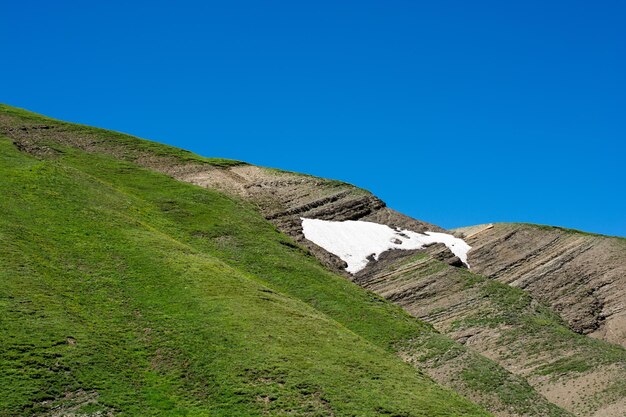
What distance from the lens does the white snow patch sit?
62.9 m

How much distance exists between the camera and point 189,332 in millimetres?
37812

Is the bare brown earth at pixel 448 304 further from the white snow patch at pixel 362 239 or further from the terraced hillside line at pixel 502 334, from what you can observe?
the white snow patch at pixel 362 239

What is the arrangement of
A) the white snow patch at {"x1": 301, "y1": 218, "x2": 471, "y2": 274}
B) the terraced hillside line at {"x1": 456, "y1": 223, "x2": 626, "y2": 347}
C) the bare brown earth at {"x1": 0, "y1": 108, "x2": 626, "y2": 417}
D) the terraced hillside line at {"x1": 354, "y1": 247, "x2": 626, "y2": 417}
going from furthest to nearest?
the white snow patch at {"x1": 301, "y1": 218, "x2": 471, "y2": 274} < the terraced hillside line at {"x1": 456, "y1": 223, "x2": 626, "y2": 347} < the terraced hillside line at {"x1": 354, "y1": 247, "x2": 626, "y2": 417} < the bare brown earth at {"x1": 0, "y1": 108, "x2": 626, "y2": 417}

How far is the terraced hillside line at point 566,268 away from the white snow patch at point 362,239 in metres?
2.85

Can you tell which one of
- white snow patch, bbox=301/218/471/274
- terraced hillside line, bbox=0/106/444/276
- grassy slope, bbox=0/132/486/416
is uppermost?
terraced hillside line, bbox=0/106/444/276

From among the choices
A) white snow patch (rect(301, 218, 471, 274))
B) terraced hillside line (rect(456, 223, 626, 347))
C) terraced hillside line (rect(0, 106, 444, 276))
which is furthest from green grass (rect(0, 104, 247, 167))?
terraced hillside line (rect(456, 223, 626, 347))

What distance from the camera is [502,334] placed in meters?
51.9

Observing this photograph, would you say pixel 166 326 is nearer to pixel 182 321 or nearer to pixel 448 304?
pixel 182 321

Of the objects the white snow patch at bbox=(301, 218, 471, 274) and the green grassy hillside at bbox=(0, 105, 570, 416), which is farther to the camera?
the white snow patch at bbox=(301, 218, 471, 274)

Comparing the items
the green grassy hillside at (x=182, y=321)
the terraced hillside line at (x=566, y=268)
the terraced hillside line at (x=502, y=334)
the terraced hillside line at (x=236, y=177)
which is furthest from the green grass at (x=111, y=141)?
the terraced hillside line at (x=566, y=268)

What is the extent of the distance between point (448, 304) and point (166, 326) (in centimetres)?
2439

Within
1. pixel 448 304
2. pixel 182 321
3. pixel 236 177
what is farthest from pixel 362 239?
A: pixel 182 321

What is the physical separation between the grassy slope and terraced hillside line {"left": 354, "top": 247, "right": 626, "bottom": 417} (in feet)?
14.1

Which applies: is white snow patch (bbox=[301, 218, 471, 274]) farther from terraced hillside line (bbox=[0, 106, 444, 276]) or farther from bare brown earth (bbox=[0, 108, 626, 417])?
terraced hillside line (bbox=[0, 106, 444, 276])
